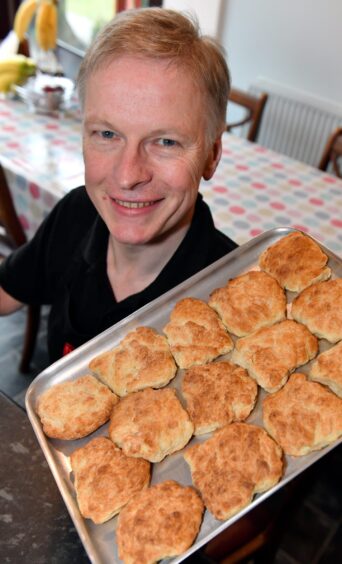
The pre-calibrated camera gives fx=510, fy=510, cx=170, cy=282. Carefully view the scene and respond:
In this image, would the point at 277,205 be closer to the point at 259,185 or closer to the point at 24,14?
the point at 259,185

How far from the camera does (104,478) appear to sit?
2.94 feet

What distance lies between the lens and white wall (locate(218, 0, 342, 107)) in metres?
3.62

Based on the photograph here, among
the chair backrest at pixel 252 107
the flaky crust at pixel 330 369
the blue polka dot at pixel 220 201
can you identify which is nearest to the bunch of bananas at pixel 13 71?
the chair backrest at pixel 252 107

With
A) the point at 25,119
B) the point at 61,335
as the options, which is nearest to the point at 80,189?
the point at 61,335

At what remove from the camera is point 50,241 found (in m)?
1.44

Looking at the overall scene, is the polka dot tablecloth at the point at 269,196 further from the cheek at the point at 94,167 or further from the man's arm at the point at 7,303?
the cheek at the point at 94,167

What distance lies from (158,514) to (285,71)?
386cm

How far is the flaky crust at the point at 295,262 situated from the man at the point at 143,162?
0.18 meters

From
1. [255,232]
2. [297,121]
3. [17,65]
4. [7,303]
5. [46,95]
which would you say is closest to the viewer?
[7,303]

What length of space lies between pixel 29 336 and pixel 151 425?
1644 millimetres

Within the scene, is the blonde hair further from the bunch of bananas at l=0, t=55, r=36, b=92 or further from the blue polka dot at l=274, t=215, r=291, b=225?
the bunch of bananas at l=0, t=55, r=36, b=92

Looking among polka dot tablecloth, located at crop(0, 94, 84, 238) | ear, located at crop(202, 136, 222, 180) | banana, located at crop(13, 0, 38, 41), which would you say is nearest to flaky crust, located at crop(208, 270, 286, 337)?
ear, located at crop(202, 136, 222, 180)

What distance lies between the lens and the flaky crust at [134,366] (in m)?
1.03

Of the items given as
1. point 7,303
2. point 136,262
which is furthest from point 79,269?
point 7,303
